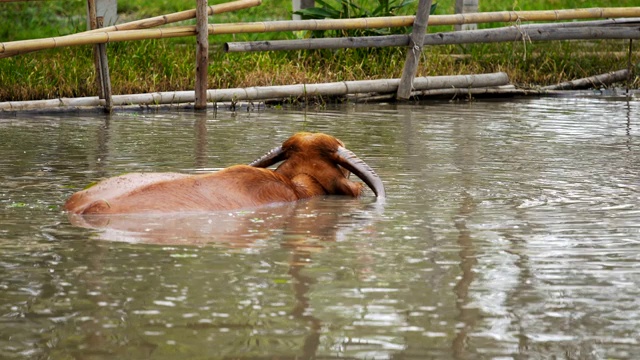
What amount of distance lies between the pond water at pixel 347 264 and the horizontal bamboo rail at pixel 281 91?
9.52ft

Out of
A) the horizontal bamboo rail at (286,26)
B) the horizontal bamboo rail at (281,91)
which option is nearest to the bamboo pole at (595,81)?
the horizontal bamboo rail at (286,26)

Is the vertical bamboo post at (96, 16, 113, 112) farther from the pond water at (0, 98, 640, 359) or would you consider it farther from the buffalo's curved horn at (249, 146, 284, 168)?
the buffalo's curved horn at (249, 146, 284, 168)

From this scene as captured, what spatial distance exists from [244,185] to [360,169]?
765mm

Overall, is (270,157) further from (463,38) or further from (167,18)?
(463,38)

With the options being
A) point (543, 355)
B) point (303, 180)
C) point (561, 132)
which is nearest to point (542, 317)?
point (543, 355)

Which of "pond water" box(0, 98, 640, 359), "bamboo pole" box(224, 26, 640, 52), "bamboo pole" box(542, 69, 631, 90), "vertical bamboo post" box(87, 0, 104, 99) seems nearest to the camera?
"pond water" box(0, 98, 640, 359)

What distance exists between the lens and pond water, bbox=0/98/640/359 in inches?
170

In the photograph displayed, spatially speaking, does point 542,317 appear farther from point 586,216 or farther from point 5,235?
point 5,235

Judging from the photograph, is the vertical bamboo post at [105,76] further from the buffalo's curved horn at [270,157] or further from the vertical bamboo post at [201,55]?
the buffalo's curved horn at [270,157]

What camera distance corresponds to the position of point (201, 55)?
43.4 ft

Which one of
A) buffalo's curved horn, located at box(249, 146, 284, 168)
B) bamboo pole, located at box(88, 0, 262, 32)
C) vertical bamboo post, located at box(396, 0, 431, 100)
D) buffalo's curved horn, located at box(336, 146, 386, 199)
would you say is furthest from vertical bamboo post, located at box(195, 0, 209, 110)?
buffalo's curved horn, located at box(336, 146, 386, 199)

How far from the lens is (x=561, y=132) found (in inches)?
447

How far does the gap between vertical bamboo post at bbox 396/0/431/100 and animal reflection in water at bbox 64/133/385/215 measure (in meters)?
6.61

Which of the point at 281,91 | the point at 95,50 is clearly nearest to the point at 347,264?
the point at 95,50
